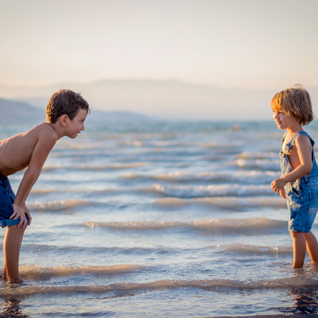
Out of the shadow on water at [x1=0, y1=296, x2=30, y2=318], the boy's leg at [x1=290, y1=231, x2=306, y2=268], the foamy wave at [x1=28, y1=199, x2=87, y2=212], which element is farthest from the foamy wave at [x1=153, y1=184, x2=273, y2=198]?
the shadow on water at [x1=0, y1=296, x2=30, y2=318]

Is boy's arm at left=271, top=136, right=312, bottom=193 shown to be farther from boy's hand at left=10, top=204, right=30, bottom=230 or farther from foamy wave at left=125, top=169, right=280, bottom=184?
foamy wave at left=125, top=169, right=280, bottom=184

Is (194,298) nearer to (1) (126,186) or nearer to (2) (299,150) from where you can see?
(2) (299,150)

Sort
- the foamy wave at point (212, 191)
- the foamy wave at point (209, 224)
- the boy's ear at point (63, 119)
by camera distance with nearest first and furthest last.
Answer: the boy's ear at point (63, 119), the foamy wave at point (209, 224), the foamy wave at point (212, 191)

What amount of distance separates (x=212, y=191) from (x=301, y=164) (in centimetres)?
455

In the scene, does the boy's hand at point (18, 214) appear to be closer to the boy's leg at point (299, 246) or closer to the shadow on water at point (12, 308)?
the shadow on water at point (12, 308)

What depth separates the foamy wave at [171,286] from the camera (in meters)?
3.50

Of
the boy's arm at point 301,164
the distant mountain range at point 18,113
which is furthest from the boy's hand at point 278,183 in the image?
the distant mountain range at point 18,113

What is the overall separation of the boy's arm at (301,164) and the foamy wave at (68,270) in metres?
1.46

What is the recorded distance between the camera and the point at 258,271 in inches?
158

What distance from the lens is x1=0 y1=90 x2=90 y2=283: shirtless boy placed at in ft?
11.5

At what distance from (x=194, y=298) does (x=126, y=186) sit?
5.76 metres

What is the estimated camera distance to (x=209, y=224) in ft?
18.8

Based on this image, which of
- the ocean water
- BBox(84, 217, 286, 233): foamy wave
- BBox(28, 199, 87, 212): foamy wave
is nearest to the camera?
the ocean water

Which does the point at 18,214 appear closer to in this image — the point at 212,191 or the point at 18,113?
the point at 212,191
